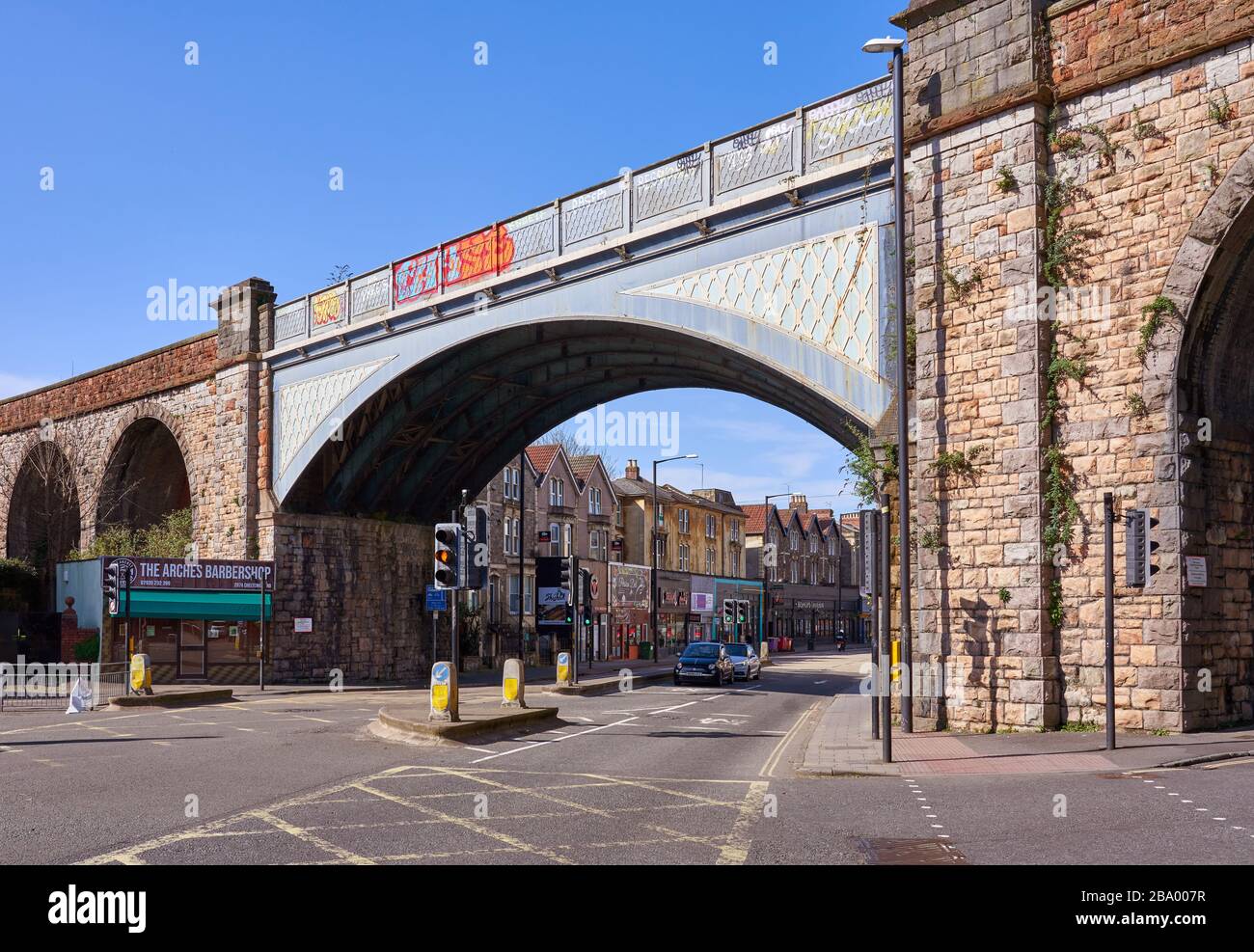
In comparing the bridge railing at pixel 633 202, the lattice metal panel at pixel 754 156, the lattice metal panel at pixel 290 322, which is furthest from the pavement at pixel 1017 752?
the lattice metal panel at pixel 290 322

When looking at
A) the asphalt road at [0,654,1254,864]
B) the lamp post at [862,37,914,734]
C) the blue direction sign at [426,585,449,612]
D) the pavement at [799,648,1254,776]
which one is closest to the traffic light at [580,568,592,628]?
the blue direction sign at [426,585,449,612]

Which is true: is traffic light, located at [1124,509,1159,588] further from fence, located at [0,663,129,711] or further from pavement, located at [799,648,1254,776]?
fence, located at [0,663,129,711]

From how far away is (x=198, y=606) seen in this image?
112 ft

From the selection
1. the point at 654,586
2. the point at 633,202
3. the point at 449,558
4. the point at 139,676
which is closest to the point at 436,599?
the point at 139,676

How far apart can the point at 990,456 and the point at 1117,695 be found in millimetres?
3870

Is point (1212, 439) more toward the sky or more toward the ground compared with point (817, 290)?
more toward the ground

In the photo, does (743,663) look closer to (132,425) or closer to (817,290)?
(817,290)

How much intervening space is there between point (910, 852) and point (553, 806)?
3.56m

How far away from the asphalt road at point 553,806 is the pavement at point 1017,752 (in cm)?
55

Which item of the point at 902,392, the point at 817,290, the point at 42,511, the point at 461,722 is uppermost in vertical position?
the point at 817,290

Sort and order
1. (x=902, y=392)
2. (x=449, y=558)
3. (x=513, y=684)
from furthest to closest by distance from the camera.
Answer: (x=513, y=684) < (x=449, y=558) < (x=902, y=392)

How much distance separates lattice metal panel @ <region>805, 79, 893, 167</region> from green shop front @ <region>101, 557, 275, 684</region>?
70.5ft
